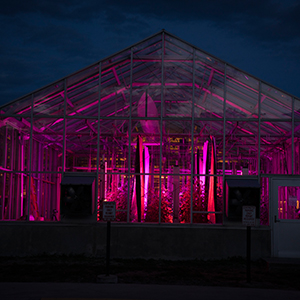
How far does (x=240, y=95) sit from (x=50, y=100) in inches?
203

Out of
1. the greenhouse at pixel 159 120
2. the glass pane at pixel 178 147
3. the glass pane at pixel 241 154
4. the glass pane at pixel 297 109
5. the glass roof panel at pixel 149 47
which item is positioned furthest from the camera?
the glass pane at pixel 241 154

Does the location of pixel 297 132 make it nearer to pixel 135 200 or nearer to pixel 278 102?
pixel 278 102

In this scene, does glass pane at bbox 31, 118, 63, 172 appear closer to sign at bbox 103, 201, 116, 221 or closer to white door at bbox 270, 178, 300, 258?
sign at bbox 103, 201, 116, 221

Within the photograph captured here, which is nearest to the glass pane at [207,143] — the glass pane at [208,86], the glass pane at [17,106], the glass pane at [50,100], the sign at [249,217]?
the glass pane at [208,86]

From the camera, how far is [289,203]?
Result: 1112cm

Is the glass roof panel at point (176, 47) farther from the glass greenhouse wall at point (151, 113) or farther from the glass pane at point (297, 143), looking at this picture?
the glass pane at point (297, 143)

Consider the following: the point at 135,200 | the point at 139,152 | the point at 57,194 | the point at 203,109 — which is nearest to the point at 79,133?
the point at 139,152

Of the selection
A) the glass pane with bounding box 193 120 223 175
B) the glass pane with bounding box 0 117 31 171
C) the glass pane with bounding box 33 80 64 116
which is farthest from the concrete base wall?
the glass pane with bounding box 33 80 64 116

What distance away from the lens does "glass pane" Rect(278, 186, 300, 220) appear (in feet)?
36.4

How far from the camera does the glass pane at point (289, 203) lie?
11.1 meters

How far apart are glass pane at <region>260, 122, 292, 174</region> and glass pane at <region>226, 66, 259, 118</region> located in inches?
32.6

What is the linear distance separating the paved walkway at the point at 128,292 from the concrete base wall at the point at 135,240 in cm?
291

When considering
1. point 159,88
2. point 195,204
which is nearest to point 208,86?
point 159,88

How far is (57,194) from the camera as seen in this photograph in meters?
18.1
